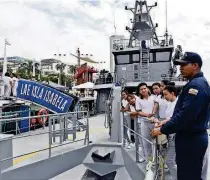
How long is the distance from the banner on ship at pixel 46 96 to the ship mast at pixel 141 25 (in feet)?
39.1

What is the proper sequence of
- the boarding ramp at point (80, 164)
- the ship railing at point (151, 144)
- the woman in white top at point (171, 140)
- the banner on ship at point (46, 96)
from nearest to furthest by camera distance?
1. the ship railing at point (151, 144)
2. the woman in white top at point (171, 140)
3. the boarding ramp at point (80, 164)
4. the banner on ship at point (46, 96)

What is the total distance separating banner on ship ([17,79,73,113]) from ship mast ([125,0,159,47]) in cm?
1193

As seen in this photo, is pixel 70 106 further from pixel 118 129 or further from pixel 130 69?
pixel 130 69

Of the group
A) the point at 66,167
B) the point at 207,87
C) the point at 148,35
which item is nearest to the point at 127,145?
the point at 66,167

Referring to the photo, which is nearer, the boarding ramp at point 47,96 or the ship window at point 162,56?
the boarding ramp at point 47,96

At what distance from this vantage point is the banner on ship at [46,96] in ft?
20.0

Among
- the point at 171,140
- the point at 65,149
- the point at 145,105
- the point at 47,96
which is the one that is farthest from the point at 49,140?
the point at 171,140

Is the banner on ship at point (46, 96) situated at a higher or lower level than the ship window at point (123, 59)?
lower

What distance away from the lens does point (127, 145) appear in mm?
5105

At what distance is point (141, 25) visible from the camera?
17.4m

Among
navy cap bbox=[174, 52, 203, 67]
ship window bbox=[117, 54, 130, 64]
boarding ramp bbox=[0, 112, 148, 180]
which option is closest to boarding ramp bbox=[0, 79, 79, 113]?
boarding ramp bbox=[0, 112, 148, 180]

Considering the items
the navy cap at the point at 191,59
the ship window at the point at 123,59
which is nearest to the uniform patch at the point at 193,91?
the navy cap at the point at 191,59

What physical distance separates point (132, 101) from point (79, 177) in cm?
169

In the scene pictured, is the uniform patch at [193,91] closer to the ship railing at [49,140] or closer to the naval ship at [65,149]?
the naval ship at [65,149]
